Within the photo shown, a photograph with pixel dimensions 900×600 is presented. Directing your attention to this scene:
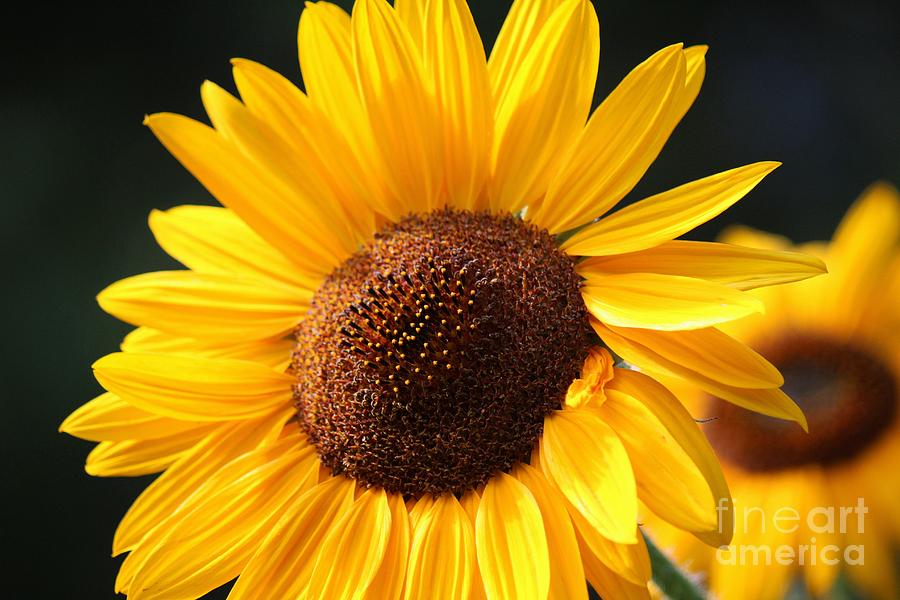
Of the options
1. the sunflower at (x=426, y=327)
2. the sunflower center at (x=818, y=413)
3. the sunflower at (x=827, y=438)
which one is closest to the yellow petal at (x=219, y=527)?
the sunflower at (x=426, y=327)

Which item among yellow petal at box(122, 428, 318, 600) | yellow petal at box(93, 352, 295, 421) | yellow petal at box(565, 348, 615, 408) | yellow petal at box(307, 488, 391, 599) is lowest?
yellow petal at box(307, 488, 391, 599)

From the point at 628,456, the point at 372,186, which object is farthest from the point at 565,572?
the point at 372,186

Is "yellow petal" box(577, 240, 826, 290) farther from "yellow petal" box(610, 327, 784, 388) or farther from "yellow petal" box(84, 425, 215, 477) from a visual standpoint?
"yellow petal" box(84, 425, 215, 477)

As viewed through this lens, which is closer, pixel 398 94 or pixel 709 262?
pixel 709 262

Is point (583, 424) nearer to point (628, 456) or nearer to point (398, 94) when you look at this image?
point (628, 456)

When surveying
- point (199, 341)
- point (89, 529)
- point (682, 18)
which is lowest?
point (89, 529)

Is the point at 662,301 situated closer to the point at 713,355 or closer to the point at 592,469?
the point at 713,355

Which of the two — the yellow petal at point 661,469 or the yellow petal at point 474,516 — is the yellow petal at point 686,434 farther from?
the yellow petal at point 474,516

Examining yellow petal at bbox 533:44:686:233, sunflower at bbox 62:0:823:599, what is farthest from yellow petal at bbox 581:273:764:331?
yellow petal at bbox 533:44:686:233
